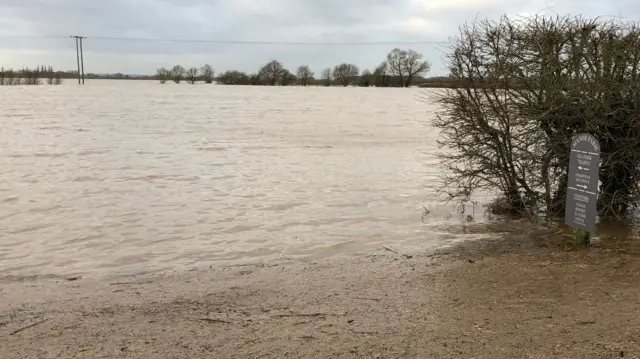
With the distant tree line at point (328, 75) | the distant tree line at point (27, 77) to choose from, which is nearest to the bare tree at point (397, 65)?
the distant tree line at point (328, 75)

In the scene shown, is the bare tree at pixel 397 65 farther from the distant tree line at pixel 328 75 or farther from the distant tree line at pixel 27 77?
the distant tree line at pixel 27 77

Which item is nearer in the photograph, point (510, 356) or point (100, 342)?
point (510, 356)

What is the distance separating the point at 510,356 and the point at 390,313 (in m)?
1.27

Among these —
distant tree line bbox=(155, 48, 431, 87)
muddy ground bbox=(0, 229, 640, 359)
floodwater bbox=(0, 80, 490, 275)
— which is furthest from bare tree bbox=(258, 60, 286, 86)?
muddy ground bbox=(0, 229, 640, 359)

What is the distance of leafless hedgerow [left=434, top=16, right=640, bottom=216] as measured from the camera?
298 inches

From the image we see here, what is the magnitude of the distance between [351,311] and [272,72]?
127 metres

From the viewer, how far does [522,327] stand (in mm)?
4500

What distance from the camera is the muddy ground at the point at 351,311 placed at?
429cm

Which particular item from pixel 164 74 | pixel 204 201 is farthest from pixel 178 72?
pixel 204 201

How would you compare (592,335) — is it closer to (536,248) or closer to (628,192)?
(536,248)

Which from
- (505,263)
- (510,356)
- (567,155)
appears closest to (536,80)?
(567,155)

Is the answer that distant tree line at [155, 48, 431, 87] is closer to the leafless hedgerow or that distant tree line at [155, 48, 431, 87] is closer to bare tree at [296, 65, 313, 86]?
bare tree at [296, 65, 313, 86]

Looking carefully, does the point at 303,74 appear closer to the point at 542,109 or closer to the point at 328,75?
the point at 328,75

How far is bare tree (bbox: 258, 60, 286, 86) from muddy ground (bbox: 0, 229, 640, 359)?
12503 cm
